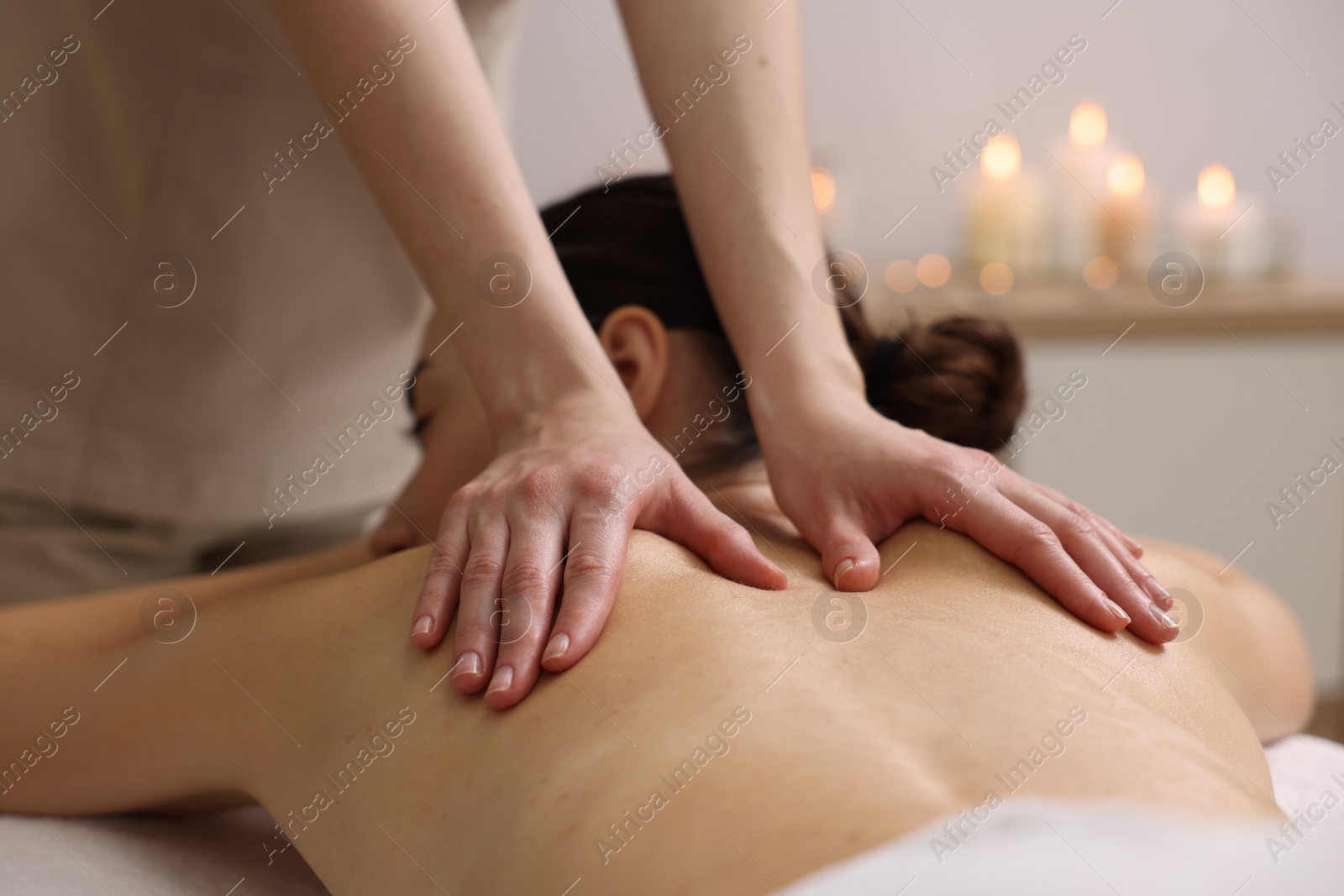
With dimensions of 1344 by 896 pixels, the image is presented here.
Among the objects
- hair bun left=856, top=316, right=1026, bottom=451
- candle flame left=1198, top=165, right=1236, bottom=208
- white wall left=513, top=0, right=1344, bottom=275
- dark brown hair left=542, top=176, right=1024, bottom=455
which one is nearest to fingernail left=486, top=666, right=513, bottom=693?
dark brown hair left=542, top=176, right=1024, bottom=455

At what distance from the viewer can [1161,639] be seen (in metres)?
0.74

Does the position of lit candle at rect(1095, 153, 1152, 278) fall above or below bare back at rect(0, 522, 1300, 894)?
below

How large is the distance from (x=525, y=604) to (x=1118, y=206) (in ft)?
7.77

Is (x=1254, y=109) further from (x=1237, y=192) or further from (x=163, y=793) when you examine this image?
(x=163, y=793)

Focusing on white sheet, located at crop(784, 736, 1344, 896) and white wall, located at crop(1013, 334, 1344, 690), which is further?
white wall, located at crop(1013, 334, 1344, 690)

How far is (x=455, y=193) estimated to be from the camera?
81cm

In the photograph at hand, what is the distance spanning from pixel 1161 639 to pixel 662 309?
1.96 feet

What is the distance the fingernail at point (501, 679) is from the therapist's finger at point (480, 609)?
1 cm

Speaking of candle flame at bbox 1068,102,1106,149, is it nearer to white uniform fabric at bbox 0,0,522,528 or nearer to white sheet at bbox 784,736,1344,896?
white uniform fabric at bbox 0,0,522,528

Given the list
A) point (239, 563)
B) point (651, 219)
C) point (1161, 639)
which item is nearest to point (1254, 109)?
point (651, 219)

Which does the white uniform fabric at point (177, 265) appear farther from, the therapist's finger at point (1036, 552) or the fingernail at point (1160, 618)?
the fingernail at point (1160, 618)

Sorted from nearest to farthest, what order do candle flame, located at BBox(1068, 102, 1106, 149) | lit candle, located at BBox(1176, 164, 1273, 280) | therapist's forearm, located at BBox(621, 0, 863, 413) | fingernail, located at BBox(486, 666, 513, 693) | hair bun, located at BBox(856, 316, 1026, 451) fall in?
fingernail, located at BBox(486, 666, 513, 693), therapist's forearm, located at BBox(621, 0, 863, 413), hair bun, located at BBox(856, 316, 1026, 451), lit candle, located at BBox(1176, 164, 1273, 280), candle flame, located at BBox(1068, 102, 1106, 149)

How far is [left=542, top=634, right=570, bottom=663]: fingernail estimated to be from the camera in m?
0.62

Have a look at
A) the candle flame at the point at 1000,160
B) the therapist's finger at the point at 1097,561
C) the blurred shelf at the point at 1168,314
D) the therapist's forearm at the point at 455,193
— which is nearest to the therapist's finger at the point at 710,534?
the therapist's forearm at the point at 455,193
